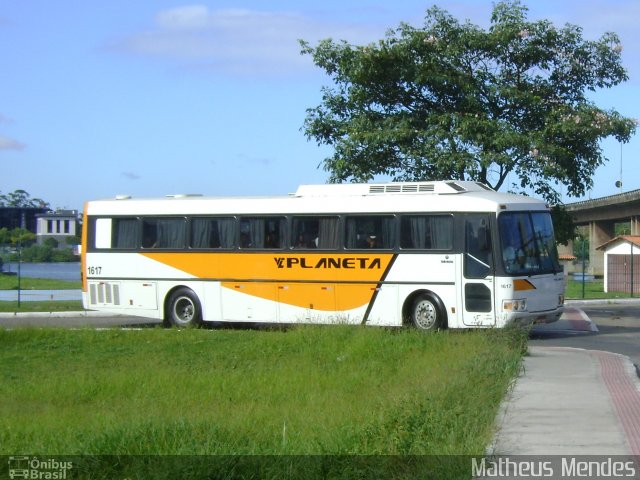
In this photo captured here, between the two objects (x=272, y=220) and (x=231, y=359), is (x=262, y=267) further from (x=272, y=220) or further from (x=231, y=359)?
(x=231, y=359)

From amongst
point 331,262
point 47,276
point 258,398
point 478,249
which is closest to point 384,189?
point 331,262

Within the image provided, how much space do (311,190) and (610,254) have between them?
24964 millimetres

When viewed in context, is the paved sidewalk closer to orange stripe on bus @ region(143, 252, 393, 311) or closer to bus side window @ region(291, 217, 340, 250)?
orange stripe on bus @ region(143, 252, 393, 311)

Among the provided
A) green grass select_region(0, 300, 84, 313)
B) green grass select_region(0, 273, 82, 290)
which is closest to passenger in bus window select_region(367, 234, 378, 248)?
green grass select_region(0, 300, 84, 313)

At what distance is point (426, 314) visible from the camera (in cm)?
1994

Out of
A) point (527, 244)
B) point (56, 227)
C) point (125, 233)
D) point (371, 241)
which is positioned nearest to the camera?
point (527, 244)

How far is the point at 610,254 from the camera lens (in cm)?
4322

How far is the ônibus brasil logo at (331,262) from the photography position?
2041 cm

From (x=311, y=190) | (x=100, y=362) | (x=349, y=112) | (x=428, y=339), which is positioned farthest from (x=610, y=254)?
(x=100, y=362)

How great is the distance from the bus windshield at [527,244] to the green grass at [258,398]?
3.12 meters

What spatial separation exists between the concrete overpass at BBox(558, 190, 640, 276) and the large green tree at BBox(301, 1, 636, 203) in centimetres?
2952

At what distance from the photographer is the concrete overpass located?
6075 cm

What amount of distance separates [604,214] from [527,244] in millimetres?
49123

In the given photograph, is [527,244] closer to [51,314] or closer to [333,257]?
[333,257]
